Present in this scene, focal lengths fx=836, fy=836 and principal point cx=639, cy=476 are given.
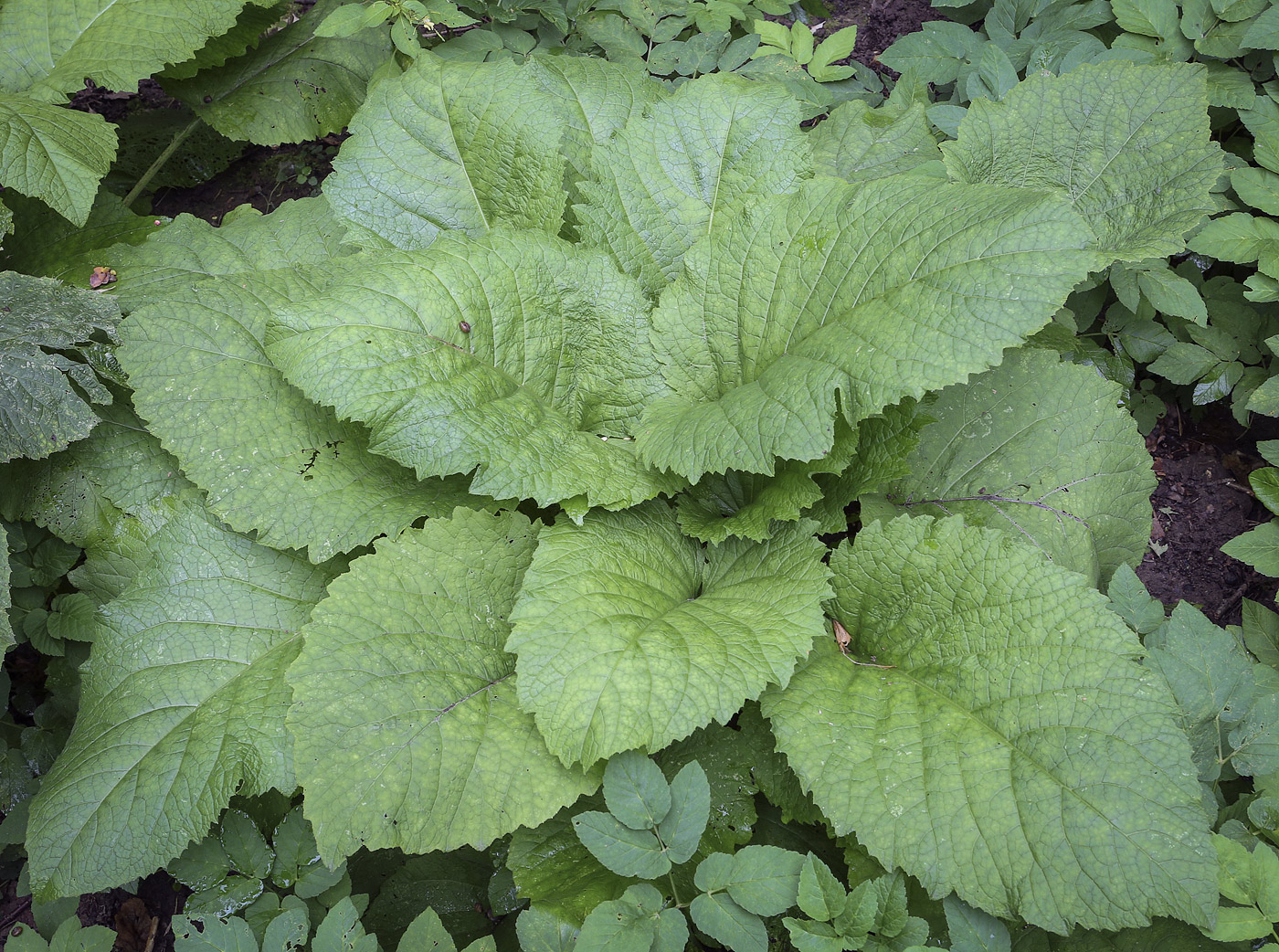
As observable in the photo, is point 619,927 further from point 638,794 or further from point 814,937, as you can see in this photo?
point 814,937

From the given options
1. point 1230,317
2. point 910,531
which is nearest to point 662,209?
point 910,531

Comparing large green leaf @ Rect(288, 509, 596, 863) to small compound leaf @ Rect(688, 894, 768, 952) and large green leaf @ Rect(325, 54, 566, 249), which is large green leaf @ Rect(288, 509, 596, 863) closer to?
small compound leaf @ Rect(688, 894, 768, 952)

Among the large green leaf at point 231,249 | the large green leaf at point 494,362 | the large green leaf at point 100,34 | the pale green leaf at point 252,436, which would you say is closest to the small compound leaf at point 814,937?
the large green leaf at point 494,362

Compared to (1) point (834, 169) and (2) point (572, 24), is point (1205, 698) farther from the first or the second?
(2) point (572, 24)

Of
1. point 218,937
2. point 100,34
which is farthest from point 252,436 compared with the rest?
point 100,34

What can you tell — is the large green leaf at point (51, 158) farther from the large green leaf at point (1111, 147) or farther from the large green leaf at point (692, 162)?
the large green leaf at point (1111, 147)

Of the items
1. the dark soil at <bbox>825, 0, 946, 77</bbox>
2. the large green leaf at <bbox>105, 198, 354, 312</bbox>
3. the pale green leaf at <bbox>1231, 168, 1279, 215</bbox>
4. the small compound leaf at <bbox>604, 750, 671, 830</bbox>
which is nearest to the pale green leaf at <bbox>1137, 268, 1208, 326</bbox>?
the pale green leaf at <bbox>1231, 168, 1279, 215</bbox>
